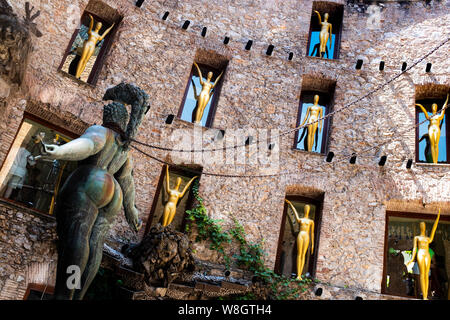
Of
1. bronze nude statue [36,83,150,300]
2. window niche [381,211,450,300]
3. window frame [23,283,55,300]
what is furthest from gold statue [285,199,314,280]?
bronze nude statue [36,83,150,300]

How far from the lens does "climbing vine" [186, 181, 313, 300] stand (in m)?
6.70

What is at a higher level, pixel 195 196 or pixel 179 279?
pixel 195 196

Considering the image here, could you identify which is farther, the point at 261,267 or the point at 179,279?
the point at 261,267

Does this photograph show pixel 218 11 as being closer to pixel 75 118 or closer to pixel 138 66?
pixel 138 66

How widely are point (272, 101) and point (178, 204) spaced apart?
3.14 meters

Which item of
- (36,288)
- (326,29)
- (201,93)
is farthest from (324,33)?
(36,288)

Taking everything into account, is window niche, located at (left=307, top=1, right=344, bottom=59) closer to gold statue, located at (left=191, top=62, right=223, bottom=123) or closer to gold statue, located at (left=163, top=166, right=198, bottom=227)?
gold statue, located at (left=191, top=62, right=223, bottom=123)

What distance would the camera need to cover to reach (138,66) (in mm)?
7875

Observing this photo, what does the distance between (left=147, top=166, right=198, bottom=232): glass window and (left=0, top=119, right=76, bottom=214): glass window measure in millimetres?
1656

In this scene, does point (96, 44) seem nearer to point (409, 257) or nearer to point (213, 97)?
point (213, 97)

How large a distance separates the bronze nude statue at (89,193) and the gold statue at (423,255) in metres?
5.68

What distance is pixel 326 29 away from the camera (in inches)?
387
